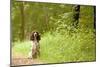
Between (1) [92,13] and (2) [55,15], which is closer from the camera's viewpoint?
(2) [55,15]

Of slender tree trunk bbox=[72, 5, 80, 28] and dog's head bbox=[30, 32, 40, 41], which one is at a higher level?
slender tree trunk bbox=[72, 5, 80, 28]

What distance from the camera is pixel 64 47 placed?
7.52 feet

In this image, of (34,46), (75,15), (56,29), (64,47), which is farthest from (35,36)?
(75,15)

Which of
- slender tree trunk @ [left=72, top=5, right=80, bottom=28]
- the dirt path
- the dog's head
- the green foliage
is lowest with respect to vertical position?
the dirt path

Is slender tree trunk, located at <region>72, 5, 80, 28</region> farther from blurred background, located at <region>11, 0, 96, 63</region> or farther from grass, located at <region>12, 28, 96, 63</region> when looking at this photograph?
grass, located at <region>12, 28, 96, 63</region>

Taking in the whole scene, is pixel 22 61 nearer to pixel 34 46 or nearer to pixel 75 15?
pixel 34 46

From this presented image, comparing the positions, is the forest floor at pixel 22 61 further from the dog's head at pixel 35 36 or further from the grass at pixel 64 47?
the dog's head at pixel 35 36

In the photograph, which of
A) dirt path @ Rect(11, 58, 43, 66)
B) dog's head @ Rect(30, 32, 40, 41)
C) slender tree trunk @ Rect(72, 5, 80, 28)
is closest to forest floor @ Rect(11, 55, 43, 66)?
dirt path @ Rect(11, 58, 43, 66)

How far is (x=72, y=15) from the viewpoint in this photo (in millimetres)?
2328

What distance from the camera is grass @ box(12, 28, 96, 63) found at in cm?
219

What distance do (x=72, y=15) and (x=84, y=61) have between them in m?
0.56

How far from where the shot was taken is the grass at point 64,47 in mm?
2190
